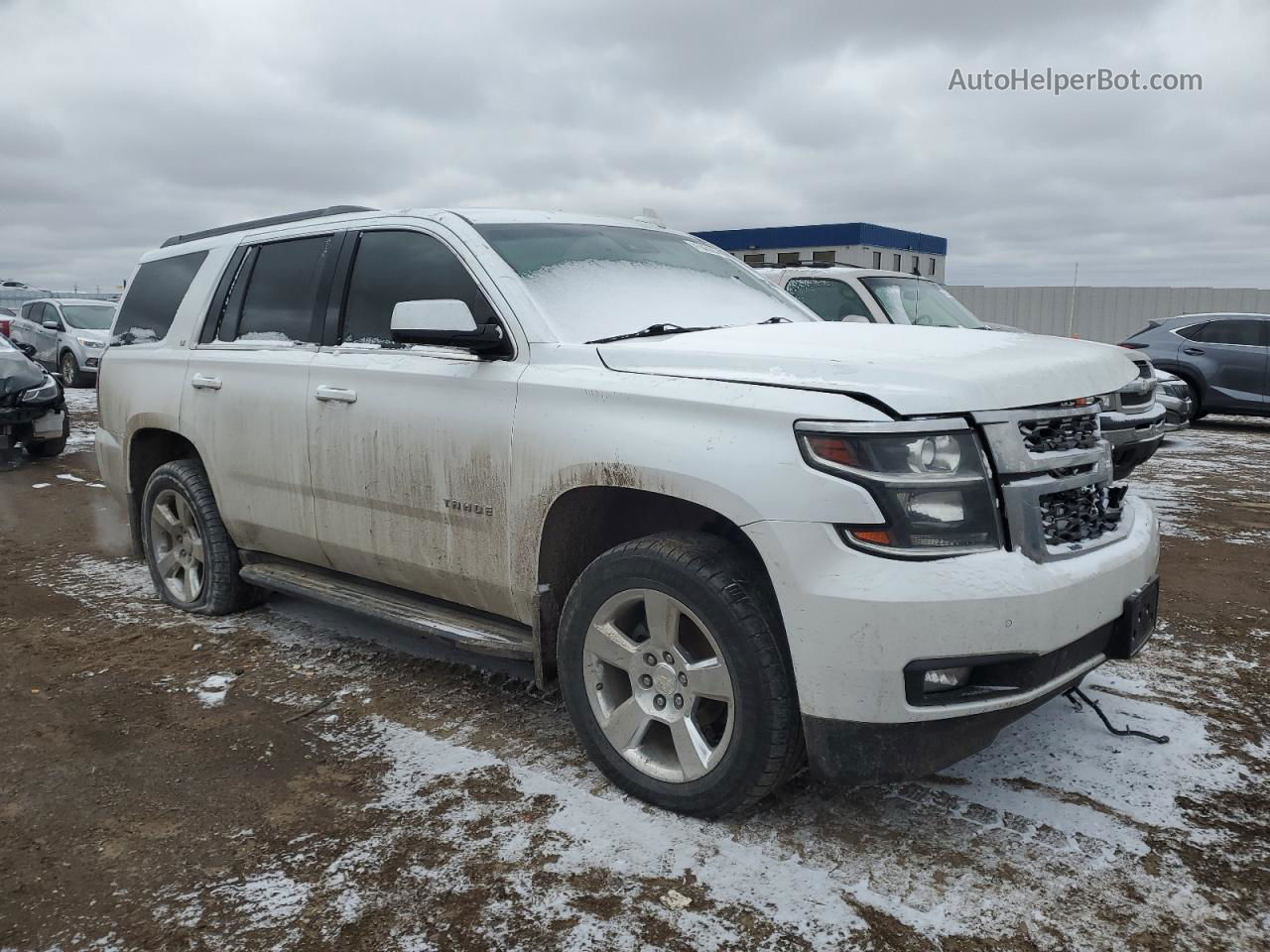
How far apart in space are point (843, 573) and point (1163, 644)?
268 centimetres

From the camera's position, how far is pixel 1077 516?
9.35ft

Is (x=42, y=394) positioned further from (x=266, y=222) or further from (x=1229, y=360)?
(x=1229, y=360)

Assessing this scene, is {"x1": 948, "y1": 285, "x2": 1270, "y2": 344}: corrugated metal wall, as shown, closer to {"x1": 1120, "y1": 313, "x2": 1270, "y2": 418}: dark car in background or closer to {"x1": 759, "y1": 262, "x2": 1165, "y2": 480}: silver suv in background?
→ {"x1": 1120, "y1": 313, "x2": 1270, "y2": 418}: dark car in background

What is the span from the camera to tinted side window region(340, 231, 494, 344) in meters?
3.63

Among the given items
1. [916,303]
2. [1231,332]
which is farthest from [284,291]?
[1231,332]

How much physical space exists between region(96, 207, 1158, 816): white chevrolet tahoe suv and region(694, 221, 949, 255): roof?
1556cm

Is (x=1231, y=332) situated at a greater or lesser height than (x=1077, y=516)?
greater

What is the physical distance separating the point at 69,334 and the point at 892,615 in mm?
19144

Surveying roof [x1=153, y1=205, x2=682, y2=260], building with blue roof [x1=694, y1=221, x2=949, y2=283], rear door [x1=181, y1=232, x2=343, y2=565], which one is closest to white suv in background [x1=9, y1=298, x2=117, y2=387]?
building with blue roof [x1=694, y1=221, x2=949, y2=283]

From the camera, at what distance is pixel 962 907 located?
2.48 m

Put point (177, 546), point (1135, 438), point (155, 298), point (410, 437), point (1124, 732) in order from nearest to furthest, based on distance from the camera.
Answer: point (1124, 732)
point (410, 437)
point (177, 546)
point (155, 298)
point (1135, 438)

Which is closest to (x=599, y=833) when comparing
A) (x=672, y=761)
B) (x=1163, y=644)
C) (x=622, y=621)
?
(x=672, y=761)

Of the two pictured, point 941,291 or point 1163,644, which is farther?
point 941,291

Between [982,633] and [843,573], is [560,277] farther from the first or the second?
[982,633]
